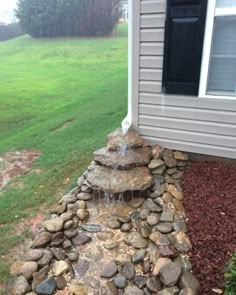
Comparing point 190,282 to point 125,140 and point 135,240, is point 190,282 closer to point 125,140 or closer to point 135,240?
point 135,240

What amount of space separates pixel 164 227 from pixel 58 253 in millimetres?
992

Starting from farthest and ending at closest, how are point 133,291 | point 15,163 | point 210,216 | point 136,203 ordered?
point 15,163
point 136,203
point 210,216
point 133,291

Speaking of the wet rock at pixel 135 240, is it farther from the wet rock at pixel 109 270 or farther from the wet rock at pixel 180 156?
the wet rock at pixel 180 156

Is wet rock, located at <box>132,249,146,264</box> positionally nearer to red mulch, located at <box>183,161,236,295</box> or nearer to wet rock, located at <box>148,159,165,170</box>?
red mulch, located at <box>183,161,236,295</box>

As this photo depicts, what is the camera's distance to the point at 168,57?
3.33 meters

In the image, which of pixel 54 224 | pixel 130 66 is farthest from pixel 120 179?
pixel 130 66

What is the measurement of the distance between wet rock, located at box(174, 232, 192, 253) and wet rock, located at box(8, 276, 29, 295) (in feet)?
4.23

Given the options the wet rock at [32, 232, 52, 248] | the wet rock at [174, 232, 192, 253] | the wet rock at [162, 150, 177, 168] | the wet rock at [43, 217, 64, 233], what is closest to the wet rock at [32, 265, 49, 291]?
the wet rock at [32, 232, 52, 248]

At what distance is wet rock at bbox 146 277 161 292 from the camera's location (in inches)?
95.1

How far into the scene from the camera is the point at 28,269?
2650 millimetres

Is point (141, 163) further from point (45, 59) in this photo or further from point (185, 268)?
point (45, 59)

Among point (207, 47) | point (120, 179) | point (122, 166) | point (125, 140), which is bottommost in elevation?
point (120, 179)

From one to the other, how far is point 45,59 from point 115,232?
16.8 meters

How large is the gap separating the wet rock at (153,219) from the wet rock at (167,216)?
0.05 m
